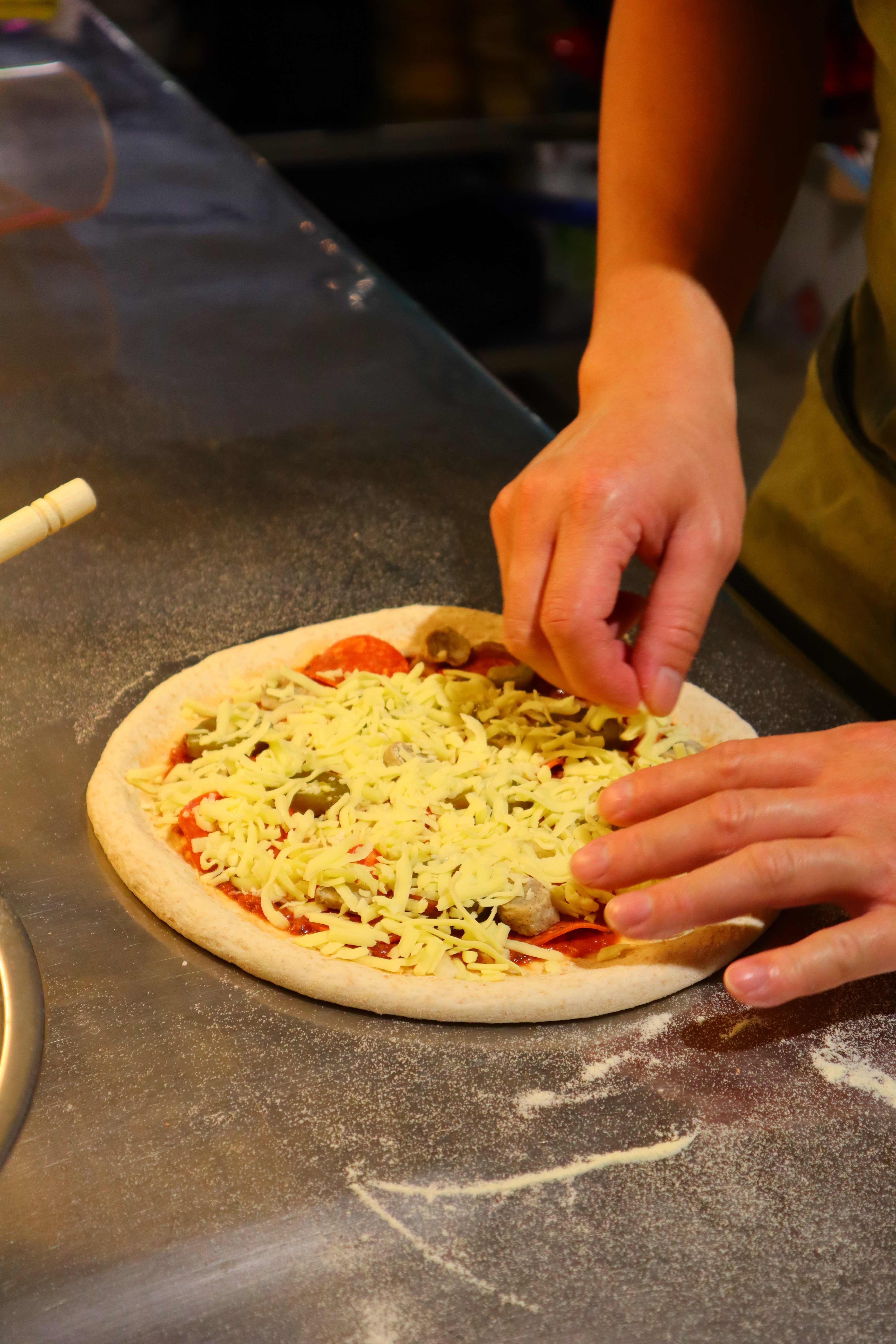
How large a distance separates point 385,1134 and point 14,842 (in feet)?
2.35

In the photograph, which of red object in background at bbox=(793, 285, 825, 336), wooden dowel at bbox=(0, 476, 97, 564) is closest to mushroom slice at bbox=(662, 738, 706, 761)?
wooden dowel at bbox=(0, 476, 97, 564)

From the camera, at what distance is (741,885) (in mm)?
1375

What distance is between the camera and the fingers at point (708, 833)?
143 cm

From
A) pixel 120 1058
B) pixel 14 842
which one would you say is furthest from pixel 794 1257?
pixel 14 842

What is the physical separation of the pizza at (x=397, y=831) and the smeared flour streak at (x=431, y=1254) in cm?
25

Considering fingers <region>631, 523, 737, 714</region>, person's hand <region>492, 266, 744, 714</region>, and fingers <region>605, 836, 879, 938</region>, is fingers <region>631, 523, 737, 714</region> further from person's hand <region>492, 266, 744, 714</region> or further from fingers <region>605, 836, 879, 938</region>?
fingers <region>605, 836, 879, 938</region>

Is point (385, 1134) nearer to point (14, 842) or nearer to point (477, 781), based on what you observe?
point (477, 781)

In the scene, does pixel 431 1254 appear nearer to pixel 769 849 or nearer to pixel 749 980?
pixel 749 980

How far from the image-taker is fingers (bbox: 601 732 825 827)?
59.2 inches

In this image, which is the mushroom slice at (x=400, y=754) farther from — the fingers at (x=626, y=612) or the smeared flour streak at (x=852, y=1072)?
the smeared flour streak at (x=852, y=1072)

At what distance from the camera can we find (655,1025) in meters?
1.53

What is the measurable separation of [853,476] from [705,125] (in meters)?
0.69

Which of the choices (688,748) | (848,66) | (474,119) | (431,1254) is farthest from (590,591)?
(474,119)

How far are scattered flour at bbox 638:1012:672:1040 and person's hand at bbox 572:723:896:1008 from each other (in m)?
0.17
